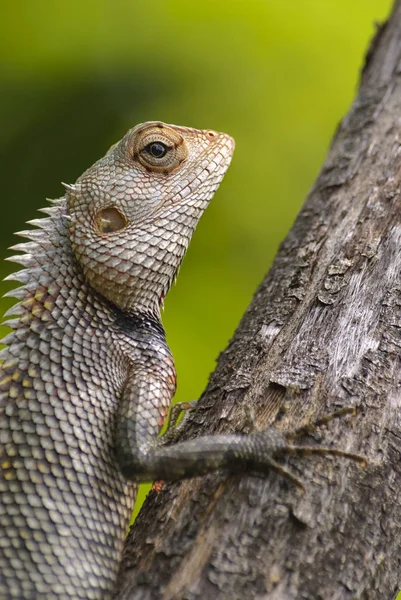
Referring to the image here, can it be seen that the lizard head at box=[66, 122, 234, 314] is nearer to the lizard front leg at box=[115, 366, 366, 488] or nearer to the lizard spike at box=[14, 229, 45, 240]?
the lizard spike at box=[14, 229, 45, 240]

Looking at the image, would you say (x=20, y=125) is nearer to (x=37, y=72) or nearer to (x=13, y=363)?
(x=37, y=72)

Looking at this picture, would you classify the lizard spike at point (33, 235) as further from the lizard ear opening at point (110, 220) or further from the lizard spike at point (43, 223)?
the lizard ear opening at point (110, 220)

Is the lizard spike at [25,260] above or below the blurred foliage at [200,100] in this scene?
below

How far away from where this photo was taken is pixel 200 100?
26.5 feet

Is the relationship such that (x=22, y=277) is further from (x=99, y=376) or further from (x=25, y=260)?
(x=99, y=376)

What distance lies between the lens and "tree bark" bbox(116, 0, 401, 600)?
2396 millimetres

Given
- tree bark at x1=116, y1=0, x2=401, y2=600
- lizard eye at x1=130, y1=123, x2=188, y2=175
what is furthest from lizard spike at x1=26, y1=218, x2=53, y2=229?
tree bark at x1=116, y1=0, x2=401, y2=600

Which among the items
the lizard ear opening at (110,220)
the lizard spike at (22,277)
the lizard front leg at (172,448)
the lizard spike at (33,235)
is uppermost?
the lizard ear opening at (110,220)

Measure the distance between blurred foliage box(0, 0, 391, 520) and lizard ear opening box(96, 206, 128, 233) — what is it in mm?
2953

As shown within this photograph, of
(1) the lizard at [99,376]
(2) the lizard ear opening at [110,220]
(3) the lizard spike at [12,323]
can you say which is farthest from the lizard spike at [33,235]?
(3) the lizard spike at [12,323]

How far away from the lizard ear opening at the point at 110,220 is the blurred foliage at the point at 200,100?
9.69ft

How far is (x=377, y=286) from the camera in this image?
11.1ft

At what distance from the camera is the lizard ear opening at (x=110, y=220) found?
3777 mm

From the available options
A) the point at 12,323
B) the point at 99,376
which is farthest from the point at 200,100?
the point at 99,376
